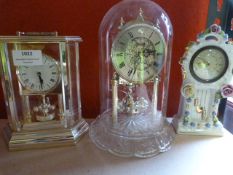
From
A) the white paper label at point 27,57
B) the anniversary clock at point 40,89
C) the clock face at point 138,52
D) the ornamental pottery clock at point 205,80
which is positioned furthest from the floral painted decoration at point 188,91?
the white paper label at point 27,57

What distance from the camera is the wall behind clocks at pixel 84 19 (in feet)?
2.60

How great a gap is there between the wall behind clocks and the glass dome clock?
69 millimetres

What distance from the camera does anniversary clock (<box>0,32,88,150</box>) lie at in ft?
2.07

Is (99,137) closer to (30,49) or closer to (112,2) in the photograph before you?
(30,49)

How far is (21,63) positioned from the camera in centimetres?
63

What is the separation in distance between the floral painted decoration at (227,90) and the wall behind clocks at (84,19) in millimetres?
240

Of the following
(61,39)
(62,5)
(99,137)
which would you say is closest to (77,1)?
(62,5)

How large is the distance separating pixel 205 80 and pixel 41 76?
1.71ft

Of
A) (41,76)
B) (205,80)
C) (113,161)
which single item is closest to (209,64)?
(205,80)

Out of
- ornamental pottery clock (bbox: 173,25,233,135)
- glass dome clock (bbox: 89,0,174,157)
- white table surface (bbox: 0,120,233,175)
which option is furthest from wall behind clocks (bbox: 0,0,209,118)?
white table surface (bbox: 0,120,233,175)

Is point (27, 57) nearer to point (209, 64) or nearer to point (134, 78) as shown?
point (134, 78)

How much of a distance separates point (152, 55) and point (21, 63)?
391 mm

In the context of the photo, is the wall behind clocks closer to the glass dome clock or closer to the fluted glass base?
the glass dome clock

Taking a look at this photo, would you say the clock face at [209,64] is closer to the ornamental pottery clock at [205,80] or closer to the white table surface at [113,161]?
the ornamental pottery clock at [205,80]
